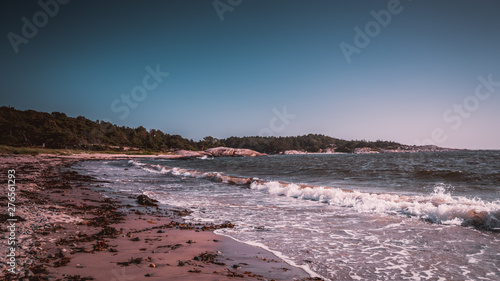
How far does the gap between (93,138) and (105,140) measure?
10.6 meters

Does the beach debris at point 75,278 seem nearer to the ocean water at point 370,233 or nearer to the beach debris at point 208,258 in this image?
the beach debris at point 208,258

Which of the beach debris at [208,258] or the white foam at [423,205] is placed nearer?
the beach debris at [208,258]

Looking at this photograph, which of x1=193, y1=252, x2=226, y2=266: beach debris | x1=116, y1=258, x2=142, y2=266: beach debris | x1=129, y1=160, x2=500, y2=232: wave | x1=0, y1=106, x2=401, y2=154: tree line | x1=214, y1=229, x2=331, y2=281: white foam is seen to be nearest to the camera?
x1=116, y1=258, x2=142, y2=266: beach debris

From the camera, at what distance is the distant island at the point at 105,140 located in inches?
2925

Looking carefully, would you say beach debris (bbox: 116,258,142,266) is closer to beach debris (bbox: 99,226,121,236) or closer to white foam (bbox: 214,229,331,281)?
beach debris (bbox: 99,226,121,236)

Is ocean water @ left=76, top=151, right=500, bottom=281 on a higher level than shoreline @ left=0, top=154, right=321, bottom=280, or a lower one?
lower

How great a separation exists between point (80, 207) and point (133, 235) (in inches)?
169

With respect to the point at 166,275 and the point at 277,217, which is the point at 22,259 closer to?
the point at 166,275

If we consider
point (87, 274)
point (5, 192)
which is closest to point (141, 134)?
point (5, 192)

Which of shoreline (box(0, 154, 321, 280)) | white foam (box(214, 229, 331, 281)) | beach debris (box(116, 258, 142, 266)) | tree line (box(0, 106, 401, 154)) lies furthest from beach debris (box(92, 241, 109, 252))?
tree line (box(0, 106, 401, 154))

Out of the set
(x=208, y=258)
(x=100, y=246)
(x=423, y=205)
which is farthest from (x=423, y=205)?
(x=100, y=246)

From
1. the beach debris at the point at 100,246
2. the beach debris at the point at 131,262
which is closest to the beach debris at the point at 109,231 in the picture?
the beach debris at the point at 100,246

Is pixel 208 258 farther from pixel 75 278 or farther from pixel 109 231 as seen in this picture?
pixel 109 231

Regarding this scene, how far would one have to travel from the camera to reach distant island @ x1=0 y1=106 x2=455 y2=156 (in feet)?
244
